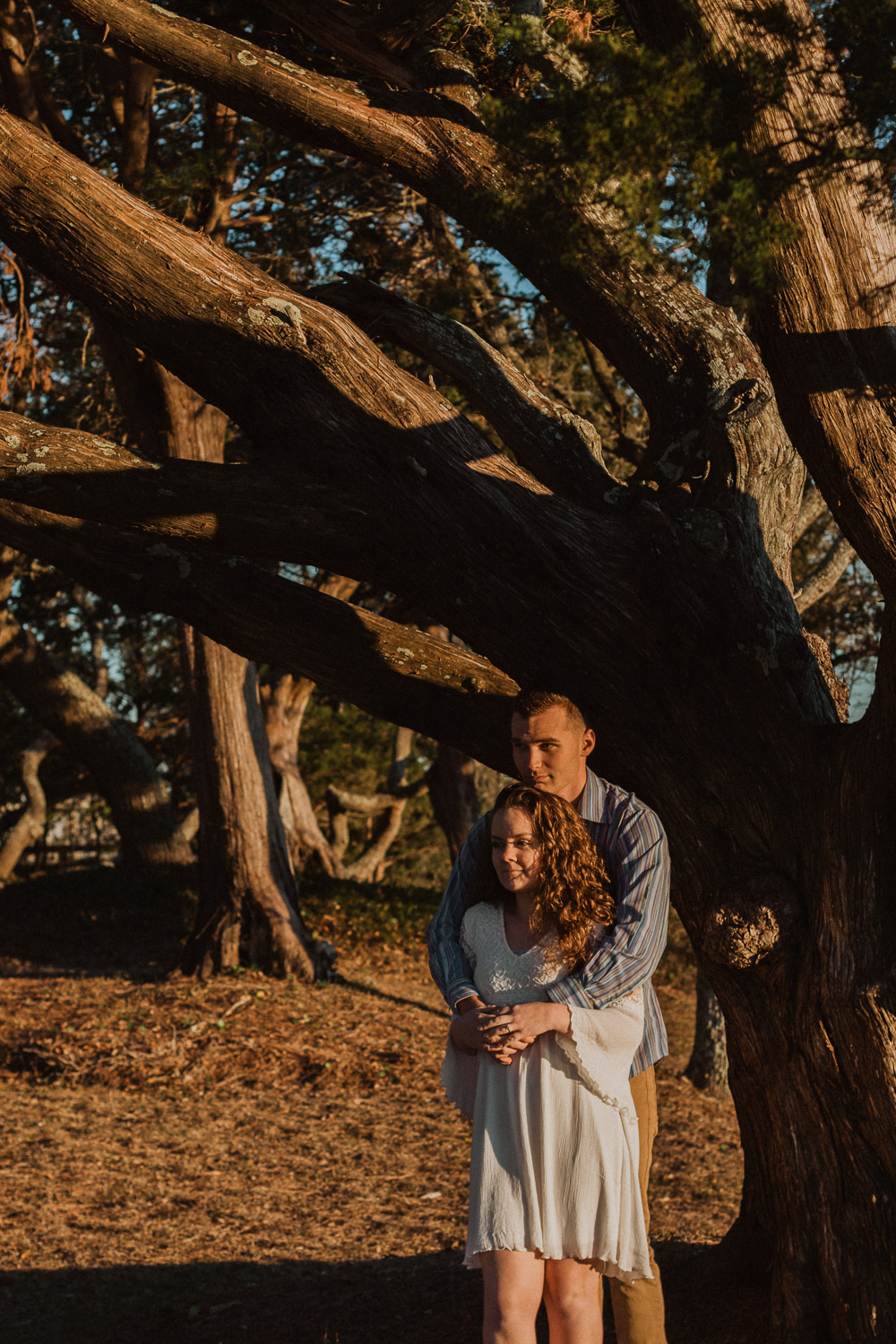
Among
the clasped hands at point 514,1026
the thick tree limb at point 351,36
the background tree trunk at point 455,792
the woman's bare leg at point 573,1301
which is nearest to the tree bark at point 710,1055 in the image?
the background tree trunk at point 455,792

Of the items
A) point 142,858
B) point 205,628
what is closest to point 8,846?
point 142,858

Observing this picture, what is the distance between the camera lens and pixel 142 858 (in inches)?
515

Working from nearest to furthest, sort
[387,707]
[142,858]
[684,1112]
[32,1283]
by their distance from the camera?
[387,707] → [32,1283] → [684,1112] → [142,858]

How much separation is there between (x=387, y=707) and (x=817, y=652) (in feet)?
5.21

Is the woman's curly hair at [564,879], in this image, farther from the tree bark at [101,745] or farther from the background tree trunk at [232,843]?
the tree bark at [101,745]

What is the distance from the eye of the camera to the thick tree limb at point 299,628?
421cm

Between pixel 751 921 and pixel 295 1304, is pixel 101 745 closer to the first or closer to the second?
pixel 295 1304

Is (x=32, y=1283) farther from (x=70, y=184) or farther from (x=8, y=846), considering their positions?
(x=8, y=846)

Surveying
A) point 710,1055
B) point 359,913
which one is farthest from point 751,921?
point 359,913

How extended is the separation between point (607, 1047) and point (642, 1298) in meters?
1.00

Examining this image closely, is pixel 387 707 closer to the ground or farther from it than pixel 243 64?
closer to the ground

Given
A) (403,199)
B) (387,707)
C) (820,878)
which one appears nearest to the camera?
(820,878)

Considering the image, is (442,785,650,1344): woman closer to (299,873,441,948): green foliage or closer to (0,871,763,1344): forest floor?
(0,871,763,1344): forest floor

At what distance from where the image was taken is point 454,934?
11.0 ft
